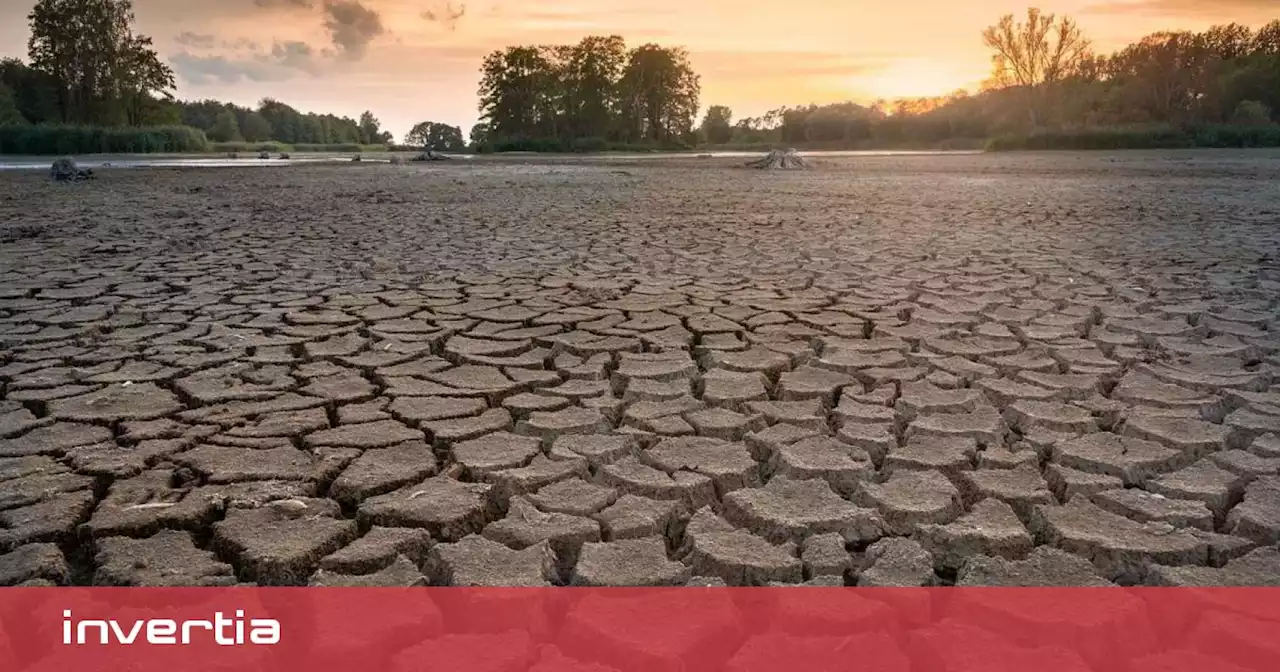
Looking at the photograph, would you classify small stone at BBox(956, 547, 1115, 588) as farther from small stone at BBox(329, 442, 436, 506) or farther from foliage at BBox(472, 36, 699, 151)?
foliage at BBox(472, 36, 699, 151)

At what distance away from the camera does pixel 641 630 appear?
5.44ft

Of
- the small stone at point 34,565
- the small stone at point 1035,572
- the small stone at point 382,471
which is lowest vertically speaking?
the small stone at point 1035,572

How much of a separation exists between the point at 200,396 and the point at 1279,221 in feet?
28.7

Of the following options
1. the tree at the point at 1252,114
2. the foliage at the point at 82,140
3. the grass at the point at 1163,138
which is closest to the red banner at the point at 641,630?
the foliage at the point at 82,140

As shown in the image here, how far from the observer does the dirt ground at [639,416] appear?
196cm

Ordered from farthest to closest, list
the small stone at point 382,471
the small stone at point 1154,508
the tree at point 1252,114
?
the tree at point 1252,114, the small stone at point 382,471, the small stone at point 1154,508

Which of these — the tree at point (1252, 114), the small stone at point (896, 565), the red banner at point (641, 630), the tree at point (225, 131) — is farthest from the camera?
the tree at point (225, 131)

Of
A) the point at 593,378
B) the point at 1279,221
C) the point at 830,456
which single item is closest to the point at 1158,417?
the point at 830,456

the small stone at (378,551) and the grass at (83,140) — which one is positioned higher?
the grass at (83,140)

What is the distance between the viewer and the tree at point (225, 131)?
53.3 metres

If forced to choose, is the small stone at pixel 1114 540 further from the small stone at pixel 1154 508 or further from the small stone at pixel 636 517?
the small stone at pixel 636 517

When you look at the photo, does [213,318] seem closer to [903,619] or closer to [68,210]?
[903,619]

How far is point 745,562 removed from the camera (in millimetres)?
1898

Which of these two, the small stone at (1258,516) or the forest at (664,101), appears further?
the forest at (664,101)
